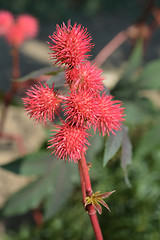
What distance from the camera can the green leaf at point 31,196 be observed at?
1008 millimetres

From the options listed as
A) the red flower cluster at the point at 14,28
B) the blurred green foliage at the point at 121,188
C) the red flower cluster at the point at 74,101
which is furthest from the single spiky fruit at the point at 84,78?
the red flower cluster at the point at 14,28

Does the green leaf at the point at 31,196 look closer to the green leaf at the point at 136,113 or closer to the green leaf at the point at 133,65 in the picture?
the green leaf at the point at 136,113

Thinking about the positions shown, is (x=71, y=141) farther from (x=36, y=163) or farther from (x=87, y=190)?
(x=36, y=163)

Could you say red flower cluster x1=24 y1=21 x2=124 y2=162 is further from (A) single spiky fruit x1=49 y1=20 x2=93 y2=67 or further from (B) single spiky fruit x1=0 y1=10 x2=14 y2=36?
(B) single spiky fruit x1=0 y1=10 x2=14 y2=36

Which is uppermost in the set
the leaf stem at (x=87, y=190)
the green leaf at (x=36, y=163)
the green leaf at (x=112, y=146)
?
the green leaf at (x=36, y=163)

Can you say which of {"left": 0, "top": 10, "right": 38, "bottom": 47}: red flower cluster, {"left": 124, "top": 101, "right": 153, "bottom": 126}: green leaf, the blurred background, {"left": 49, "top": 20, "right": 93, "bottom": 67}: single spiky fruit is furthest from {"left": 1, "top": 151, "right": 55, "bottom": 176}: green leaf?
{"left": 49, "top": 20, "right": 93, "bottom": 67}: single spiky fruit

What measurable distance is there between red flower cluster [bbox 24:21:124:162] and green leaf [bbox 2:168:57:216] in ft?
2.02

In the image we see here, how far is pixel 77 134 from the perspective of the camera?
0.41 m

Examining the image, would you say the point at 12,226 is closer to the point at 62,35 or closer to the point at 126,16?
the point at 62,35

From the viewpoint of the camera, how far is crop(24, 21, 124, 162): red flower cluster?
1.33 feet

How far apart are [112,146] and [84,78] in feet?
0.38

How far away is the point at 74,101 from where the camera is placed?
15.9 inches

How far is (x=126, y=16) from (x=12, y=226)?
4.51 metres

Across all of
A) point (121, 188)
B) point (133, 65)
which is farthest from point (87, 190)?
point (121, 188)
